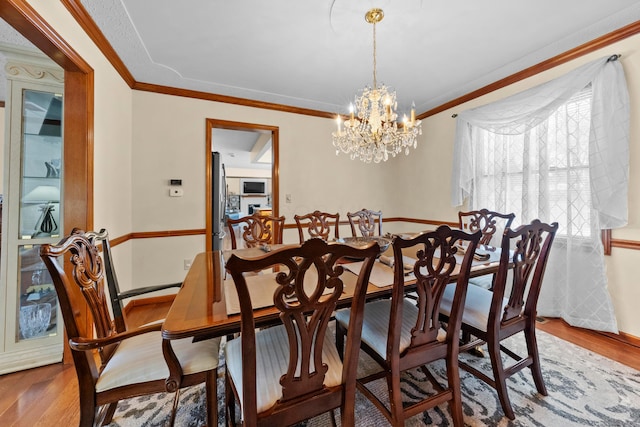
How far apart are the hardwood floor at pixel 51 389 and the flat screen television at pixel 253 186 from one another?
26.8 ft

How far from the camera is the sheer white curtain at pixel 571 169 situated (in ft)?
6.66

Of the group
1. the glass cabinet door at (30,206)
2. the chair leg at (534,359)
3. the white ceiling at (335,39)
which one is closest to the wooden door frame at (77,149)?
the glass cabinet door at (30,206)

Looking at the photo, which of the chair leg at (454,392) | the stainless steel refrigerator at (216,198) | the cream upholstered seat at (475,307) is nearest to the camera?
the chair leg at (454,392)

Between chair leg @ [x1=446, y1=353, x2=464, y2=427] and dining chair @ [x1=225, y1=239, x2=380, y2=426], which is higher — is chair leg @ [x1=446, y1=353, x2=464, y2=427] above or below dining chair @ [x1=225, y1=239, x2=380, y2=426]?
below

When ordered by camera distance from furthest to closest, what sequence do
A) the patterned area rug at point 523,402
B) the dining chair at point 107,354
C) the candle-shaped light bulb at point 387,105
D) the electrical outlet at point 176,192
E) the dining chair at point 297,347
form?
the electrical outlet at point 176,192 < the candle-shaped light bulb at point 387,105 < the patterned area rug at point 523,402 < the dining chair at point 107,354 < the dining chair at point 297,347

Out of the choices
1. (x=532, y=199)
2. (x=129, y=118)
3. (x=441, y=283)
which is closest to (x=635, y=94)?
(x=532, y=199)

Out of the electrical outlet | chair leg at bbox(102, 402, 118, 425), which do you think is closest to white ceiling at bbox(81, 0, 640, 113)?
the electrical outlet

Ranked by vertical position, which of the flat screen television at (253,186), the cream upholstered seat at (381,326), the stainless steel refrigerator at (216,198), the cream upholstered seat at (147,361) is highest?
the flat screen television at (253,186)

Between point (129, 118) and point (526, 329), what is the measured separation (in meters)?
3.87

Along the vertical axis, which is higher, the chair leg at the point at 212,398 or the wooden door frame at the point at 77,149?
the wooden door frame at the point at 77,149

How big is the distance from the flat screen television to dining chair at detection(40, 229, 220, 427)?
342 inches

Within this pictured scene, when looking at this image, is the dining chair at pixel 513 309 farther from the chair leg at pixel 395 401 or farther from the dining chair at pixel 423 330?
the chair leg at pixel 395 401

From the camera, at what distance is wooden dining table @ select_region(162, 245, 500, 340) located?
0.87 meters

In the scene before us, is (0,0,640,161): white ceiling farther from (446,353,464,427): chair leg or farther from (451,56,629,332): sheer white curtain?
(446,353,464,427): chair leg
